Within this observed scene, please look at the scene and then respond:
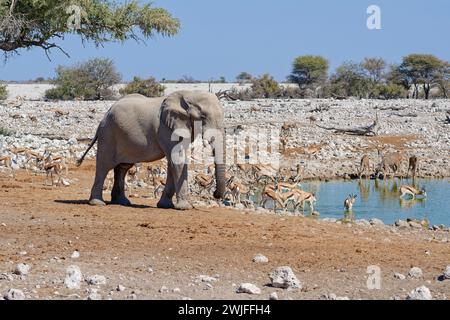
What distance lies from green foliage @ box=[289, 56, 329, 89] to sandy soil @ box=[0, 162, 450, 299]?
193ft

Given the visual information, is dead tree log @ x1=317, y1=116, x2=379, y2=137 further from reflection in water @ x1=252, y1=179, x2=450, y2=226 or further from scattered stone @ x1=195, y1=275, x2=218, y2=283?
scattered stone @ x1=195, y1=275, x2=218, y2=283

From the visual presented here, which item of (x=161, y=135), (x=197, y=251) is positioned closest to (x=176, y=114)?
(x=161, y=135)

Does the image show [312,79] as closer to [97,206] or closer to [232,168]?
[232,168]

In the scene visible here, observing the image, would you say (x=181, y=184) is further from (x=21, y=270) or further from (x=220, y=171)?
(x=21, y=270)

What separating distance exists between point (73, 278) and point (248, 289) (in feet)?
5.03

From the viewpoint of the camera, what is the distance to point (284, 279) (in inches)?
323

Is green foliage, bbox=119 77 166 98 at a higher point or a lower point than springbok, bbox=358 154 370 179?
higher

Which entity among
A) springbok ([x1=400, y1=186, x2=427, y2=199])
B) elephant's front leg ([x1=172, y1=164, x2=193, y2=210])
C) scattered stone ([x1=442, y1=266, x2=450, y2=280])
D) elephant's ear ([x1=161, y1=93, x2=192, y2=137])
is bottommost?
springbok ([x1=400, y1=186, x2=427, y2=199])

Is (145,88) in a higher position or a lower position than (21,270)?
higher

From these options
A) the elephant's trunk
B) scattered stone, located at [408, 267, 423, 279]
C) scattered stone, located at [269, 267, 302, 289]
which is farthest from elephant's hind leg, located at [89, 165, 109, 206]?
scattered stone, located at [408, 267, 423, 279]

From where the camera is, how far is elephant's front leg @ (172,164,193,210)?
13391 millimetres

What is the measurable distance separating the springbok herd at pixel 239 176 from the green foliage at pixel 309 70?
45503 millimetres

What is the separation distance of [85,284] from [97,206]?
5.42 metres

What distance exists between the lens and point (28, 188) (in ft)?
53.5
